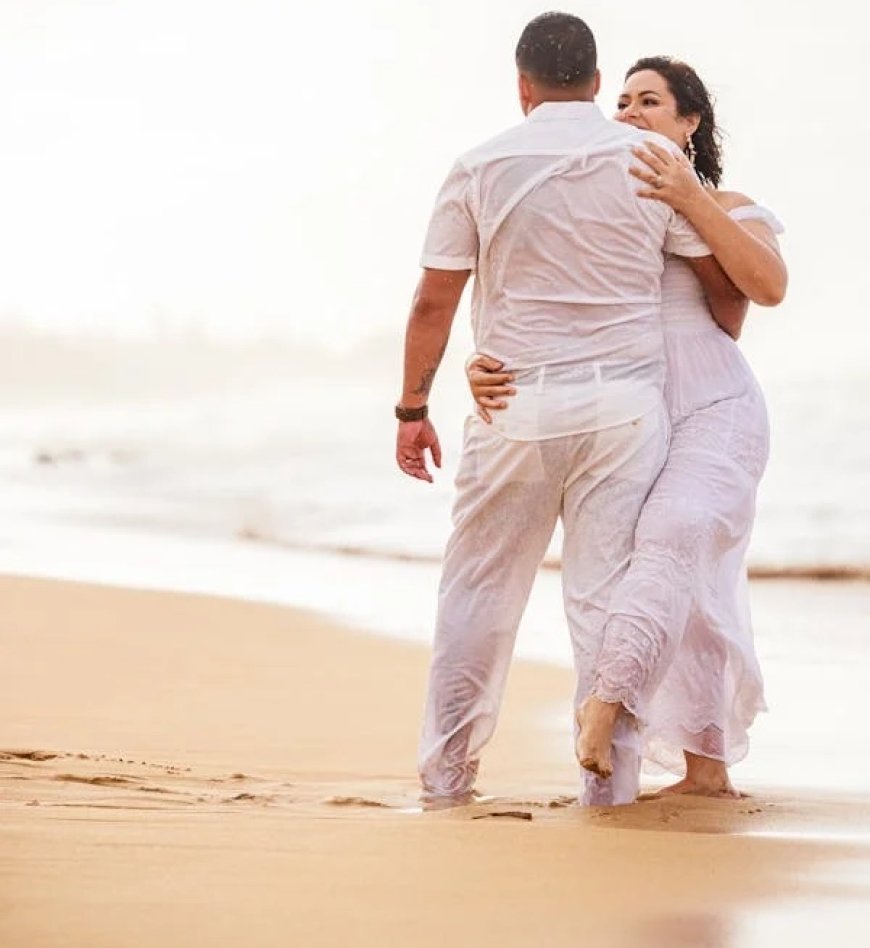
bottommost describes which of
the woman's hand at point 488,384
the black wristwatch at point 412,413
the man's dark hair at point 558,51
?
the black wristwatch at point 412,413

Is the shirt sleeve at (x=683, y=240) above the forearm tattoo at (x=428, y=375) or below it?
above

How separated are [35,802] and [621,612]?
139 centimetres

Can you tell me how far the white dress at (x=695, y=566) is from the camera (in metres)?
4.49

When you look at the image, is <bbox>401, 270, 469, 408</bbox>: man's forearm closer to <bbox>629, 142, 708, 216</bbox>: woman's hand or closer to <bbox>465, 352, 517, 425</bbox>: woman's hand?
<bbox>465, 352, 517, 425</bbox>: woman's hand

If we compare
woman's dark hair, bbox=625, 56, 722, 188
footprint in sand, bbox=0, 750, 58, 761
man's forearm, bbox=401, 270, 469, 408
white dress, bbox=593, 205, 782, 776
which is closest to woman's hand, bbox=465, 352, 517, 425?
man's forearm, bbox=401, 270, 469, 408

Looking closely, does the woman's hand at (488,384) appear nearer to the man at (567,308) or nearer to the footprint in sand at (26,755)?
the man at (567,308)

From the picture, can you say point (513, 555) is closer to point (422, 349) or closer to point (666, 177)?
point (422, 349)

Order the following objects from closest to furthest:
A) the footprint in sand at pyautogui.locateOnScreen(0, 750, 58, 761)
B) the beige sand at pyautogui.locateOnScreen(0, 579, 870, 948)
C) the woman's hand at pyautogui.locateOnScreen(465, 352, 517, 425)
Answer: the beige sand at pyautogui.locateOnScreen(0, 579, 870, 948) → the woman's hand at pyautogui.locateOnScreen(465, 352, 517, 425) → the footprint in sand at pyautogui.locateOnScreen(0, 750, 58, 761)

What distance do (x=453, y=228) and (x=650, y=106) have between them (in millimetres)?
771

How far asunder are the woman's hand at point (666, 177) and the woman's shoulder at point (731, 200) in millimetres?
378

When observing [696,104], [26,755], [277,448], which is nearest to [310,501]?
[277,448]

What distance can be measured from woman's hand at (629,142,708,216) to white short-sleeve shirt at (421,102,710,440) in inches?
1.3

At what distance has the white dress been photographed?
177 inches

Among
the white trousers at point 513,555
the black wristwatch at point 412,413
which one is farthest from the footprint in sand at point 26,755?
the black wristwatch at point 412,413
